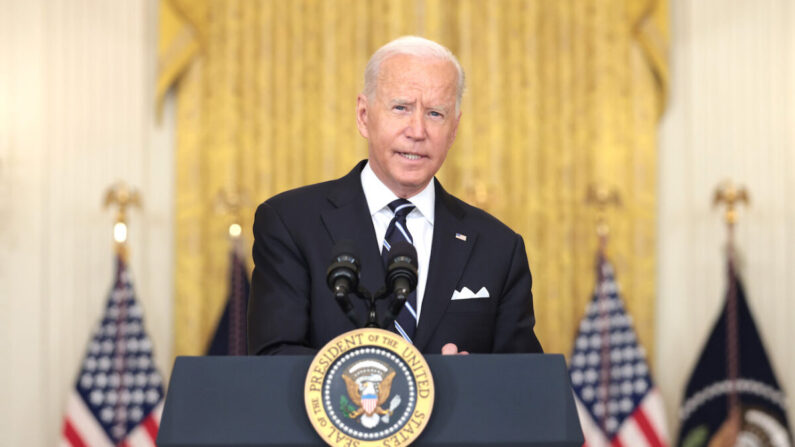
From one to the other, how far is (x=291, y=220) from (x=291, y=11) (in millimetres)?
5947

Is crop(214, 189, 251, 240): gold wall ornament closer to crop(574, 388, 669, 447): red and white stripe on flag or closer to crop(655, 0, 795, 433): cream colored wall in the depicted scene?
crop(574, 388, 669, 447): red and white stripe on flag

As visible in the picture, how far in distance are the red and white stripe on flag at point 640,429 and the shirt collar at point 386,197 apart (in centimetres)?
512

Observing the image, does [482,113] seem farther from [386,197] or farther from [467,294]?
[467,294]

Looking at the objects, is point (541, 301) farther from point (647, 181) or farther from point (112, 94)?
point (112, 94)

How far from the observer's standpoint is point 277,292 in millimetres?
2688

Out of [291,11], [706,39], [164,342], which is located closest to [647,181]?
[706,39]

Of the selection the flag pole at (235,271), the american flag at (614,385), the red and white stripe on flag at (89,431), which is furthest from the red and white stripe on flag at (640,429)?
the red and white stripe on flag at (89,431)

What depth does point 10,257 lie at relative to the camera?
8102 mm

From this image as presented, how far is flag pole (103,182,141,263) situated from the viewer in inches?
307

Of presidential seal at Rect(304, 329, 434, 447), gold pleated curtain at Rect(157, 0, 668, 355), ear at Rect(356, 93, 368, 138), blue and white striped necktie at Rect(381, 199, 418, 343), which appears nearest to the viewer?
presidential seal at Rect(304, 329, 434, 447)

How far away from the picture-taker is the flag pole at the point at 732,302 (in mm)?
7742

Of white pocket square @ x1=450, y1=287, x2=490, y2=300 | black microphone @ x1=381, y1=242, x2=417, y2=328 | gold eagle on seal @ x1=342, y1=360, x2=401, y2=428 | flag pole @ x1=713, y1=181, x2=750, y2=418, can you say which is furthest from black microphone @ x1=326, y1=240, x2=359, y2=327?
flag pole @ x1=713, y1=181, x2=750, y2=418

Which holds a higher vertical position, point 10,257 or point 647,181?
point 647,181

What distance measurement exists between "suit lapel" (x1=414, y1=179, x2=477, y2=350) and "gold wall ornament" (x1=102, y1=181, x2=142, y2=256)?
5.28m
